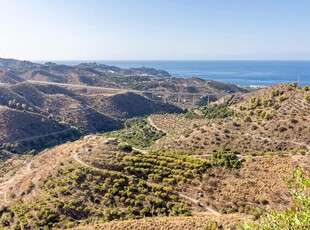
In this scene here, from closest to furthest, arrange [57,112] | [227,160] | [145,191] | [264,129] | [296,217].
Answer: [296,217]
[145,191]
[227,160]
[264,129]
[57,112]

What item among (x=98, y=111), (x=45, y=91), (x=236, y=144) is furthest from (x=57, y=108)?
(x=236, y=144)

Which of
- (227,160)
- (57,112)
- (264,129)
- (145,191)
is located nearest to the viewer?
(145,191)

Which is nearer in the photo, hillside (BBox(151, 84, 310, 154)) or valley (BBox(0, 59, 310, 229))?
valley (BBox(0, 59, 310, 229))

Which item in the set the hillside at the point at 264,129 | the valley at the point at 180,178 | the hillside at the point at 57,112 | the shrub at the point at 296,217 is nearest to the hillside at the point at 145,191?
the valley at the point at 180,178

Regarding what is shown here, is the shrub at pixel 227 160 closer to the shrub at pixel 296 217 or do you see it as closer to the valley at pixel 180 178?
the valley at pixel 180 178

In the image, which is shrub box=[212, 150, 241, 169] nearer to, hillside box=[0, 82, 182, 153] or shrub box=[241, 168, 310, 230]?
shrub box=[241, 168, 310, 230]

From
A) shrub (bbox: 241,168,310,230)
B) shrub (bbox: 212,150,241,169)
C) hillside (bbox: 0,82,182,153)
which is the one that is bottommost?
hillside (bbox: 0,82,182,153)

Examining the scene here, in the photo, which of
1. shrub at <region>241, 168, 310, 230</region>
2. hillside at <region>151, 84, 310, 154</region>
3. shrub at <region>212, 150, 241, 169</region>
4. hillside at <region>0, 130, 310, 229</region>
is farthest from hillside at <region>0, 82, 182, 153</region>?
shrub at <region>241, 168, 310, 230</region>

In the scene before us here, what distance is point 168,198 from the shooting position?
3797 cm

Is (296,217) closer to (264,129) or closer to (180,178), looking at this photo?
(180,178)

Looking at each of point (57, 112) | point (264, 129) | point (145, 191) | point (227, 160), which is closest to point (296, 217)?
point (145, 191)

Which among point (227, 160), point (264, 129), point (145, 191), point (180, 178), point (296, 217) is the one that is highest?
point (296, 217)

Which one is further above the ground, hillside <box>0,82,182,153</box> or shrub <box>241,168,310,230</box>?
shrub <box>241,168,310,230</box>

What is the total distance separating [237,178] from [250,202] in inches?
192
